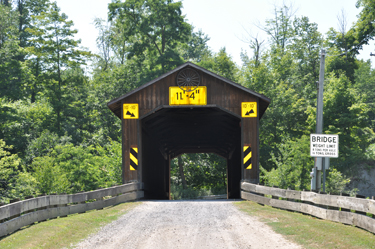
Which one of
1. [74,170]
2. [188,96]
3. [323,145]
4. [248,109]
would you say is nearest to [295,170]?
[248,109]

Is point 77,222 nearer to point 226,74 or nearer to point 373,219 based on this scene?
point 373,219

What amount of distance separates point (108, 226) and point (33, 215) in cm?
185

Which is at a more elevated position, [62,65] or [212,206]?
A: [62,65]

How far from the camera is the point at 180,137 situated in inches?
1200

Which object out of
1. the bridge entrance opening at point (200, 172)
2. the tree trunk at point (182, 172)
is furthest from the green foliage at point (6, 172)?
the tree trunk at point (182, 172)

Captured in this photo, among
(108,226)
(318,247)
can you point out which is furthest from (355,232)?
(108,226)

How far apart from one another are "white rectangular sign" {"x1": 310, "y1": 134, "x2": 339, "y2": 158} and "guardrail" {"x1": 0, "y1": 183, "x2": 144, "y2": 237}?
723 cm

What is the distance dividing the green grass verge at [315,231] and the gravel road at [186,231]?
34 cm

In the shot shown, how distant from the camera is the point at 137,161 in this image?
18719 mm

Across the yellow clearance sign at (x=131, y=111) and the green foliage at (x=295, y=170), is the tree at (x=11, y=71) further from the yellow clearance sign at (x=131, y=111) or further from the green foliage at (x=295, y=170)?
the green foliage at (x=295, y=170)

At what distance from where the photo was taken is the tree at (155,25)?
47.4 meters

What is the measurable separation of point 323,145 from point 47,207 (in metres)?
8.62

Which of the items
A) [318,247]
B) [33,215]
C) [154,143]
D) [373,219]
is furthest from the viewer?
[154,143]

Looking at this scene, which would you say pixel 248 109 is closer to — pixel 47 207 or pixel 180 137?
pixel 47 207
